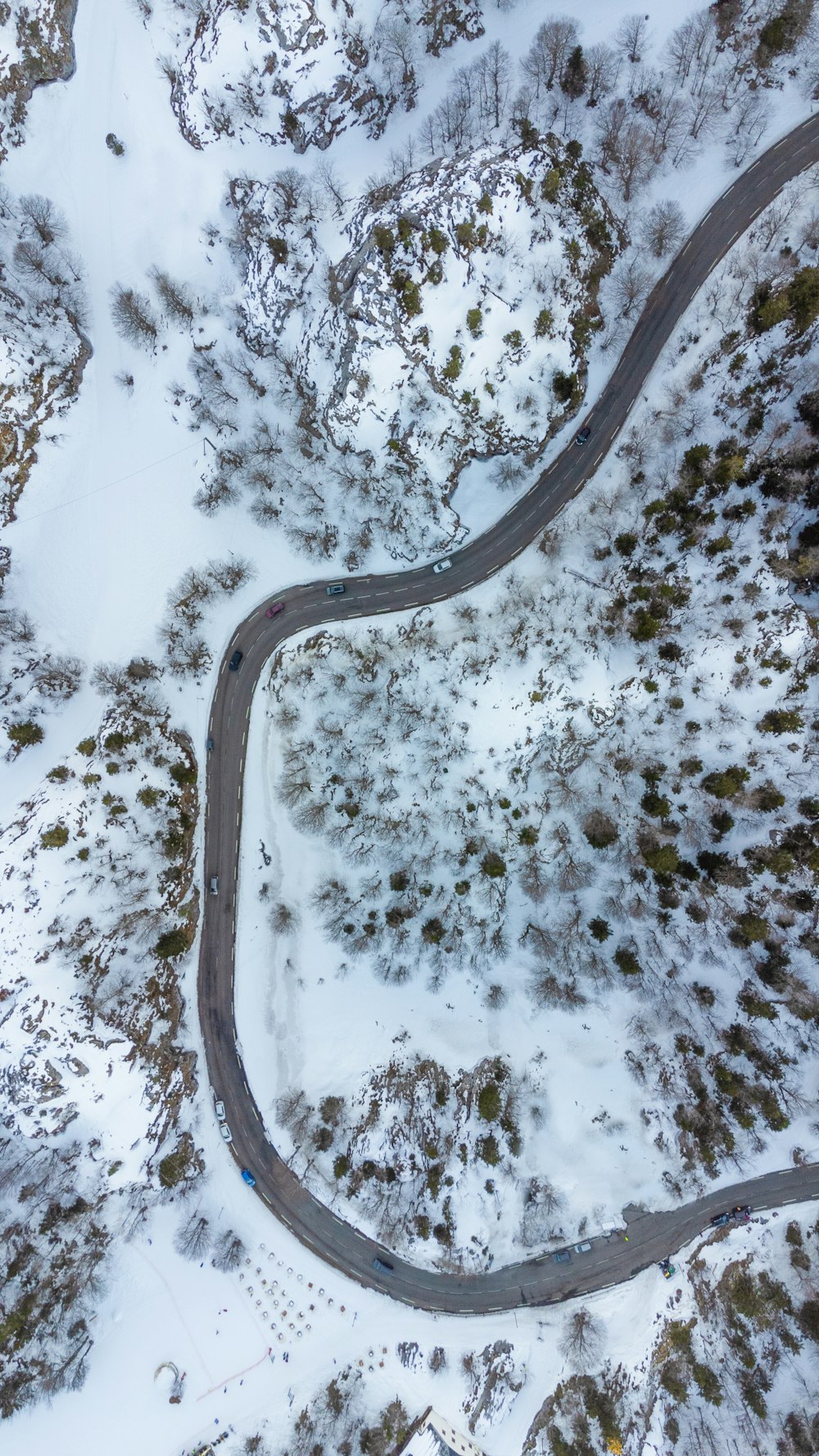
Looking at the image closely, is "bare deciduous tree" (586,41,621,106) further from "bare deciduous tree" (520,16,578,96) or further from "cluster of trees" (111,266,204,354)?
"cluster of trees" (111,266,204,354)

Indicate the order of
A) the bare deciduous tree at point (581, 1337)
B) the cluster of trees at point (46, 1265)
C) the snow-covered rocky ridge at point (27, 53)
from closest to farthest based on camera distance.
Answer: the snow-covered rocky ridge at point (27, 53), the cluster of trees at point (46, 1265), the bare deciduous tree at point (581, 1337)

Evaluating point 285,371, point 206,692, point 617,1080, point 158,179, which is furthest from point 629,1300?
point 158,179

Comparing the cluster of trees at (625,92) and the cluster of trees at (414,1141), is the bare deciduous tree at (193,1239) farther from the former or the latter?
the cluster of trees at (625,92)

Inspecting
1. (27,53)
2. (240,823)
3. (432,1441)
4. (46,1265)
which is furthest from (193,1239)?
(27,53)

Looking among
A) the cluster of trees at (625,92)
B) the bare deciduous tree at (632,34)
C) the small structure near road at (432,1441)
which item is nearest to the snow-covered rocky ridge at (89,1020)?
the small structure near road at (432,1441)

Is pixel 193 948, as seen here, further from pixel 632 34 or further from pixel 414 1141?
pixel 632 34

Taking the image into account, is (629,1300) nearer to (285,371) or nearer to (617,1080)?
(617,1080)

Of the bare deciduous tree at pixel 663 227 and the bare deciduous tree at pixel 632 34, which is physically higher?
Answer: the bare deciduous tree at pixel 632 34
